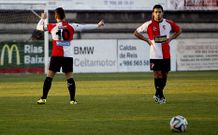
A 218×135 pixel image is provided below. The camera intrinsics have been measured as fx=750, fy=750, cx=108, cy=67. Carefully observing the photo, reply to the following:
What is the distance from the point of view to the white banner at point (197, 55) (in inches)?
1665

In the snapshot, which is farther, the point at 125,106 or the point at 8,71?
the point at 8,71

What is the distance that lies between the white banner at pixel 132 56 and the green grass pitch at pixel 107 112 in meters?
→ 16.4

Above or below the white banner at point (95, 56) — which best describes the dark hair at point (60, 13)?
above

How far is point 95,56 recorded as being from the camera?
39.8m

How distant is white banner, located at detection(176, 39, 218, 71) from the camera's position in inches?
1665

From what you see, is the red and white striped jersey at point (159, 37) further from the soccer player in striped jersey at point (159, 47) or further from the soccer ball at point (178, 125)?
the soccer ball at point (178, 125)

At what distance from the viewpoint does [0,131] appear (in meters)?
12.0

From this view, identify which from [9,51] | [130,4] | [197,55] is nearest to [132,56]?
[197,55]

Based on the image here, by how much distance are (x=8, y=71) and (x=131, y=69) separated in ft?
21.9

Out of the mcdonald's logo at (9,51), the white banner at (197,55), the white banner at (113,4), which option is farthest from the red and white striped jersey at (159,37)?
the white banner at (113,4)

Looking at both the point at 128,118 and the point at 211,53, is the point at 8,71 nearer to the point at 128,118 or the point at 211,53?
the point at 211,53

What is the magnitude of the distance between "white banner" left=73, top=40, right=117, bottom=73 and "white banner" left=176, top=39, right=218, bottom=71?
4.15m

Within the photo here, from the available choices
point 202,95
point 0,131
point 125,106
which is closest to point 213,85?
point 202,95

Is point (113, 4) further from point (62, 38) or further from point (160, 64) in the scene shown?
point (62, 38)
